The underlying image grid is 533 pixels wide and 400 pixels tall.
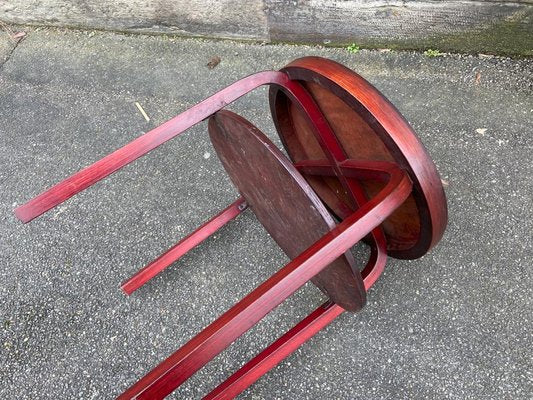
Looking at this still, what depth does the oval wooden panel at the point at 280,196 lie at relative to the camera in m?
1.35

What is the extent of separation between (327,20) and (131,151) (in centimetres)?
160

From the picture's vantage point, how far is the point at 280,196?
152 centimetres

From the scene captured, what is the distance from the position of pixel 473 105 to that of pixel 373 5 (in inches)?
26.9

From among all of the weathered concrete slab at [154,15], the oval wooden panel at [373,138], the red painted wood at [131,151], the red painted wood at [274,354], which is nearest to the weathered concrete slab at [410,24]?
the weathered concrete slab at [154,15]

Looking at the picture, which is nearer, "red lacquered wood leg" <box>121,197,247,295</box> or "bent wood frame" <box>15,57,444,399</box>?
"bent wood frame" <box>15,57,444,399</box>

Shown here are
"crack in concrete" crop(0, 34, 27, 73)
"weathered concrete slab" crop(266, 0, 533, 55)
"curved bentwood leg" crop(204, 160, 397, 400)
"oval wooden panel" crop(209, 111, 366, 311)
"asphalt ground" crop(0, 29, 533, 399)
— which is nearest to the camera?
"oval wooden panel" crop(209, 111, 366, 311)

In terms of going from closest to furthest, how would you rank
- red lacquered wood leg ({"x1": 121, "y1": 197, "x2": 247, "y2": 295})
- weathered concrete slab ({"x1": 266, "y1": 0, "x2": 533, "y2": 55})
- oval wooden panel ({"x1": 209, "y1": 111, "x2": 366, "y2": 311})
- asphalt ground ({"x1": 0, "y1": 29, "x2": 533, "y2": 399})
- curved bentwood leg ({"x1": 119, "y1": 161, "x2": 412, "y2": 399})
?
curved bentwood leg ({"x1": 119, "y1": 161, "x2": 412, "y2": 399}), oval wooden panel ({"x1": 209, "y1": 111, "x2": 366, "y2": 311}), asphalt ground ({"x1": 0, "y1": 29, "x2": 533, "y2": 399}), red lacquered wood leg ({"x1": 121, "y1": 197, "x2": 247, "y2": 295}), weathered concrete slab ({"x1": 266, "y1": 0, "x2": 533, "y2": 55})

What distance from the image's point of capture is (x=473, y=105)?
7.97 feet

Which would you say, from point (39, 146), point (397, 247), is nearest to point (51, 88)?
point (39, 146)

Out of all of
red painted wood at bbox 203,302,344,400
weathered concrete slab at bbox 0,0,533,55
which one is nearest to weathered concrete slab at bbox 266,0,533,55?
weathered concrete slab at bbox 0,0,533,55

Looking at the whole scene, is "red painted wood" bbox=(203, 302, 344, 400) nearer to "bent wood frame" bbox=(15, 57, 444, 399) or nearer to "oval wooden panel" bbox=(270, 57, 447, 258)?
"bent wood frame" bbox=(15, 57, 444, 399)

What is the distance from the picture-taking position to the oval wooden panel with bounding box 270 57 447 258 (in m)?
1.42

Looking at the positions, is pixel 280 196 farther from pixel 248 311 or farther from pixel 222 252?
pixel 222 252

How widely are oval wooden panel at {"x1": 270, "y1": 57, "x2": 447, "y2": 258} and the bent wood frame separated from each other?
0.13 feet
